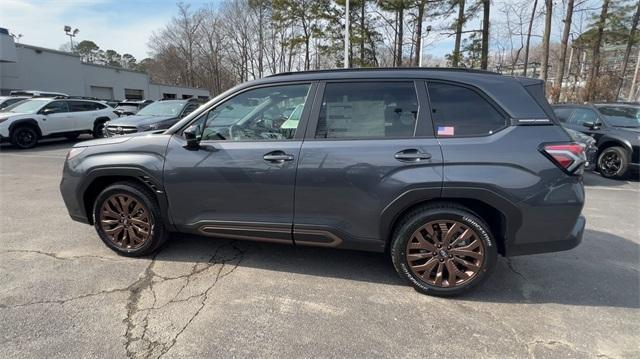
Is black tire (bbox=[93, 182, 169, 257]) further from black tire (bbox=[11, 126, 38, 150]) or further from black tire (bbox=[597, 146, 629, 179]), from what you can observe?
black tire (bbox=[11, 126, 38, 150])

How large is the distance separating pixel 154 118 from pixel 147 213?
6860mm

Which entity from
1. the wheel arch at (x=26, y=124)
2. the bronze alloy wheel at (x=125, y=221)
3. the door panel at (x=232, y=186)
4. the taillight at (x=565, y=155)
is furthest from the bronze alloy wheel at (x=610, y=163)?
the wheel arch at (x=26, y=124)

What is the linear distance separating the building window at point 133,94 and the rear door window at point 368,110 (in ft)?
138

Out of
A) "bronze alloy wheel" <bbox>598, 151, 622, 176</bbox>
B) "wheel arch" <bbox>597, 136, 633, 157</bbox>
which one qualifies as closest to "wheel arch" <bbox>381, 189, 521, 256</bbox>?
"wheel arch" <bbox>597, 136, 633, 157</bbox>

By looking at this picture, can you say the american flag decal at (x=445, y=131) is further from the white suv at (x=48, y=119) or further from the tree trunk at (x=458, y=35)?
the tree trunk at (x=458, y=35)

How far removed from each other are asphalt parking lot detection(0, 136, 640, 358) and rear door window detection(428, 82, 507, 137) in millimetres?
1413

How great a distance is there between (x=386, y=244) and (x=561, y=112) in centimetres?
863

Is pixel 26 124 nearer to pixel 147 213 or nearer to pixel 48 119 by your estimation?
pixel 48 119

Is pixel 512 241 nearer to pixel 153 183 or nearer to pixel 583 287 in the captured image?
pixel 583 287

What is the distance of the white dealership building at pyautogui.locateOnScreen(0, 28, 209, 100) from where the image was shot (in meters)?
26.0

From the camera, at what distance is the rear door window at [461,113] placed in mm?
2828

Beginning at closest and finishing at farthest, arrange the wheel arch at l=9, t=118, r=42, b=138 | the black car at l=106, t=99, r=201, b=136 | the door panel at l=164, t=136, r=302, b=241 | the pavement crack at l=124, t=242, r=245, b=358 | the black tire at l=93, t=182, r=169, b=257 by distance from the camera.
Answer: the pavement crack at l=124, t=242, r=245, b=358 < the door panel at l=164, t=136, r=302, b=241 < the black tire at l=93, t=182, r=169, b=257 < the black car at l=106, t=99, r=201, b=136 < the wheel arch at l=9, t=118, r=42, b=138

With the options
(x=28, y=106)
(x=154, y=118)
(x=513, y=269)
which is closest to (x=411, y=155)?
(x=513, y=269)

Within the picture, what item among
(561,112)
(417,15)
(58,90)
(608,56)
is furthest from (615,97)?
(58,90)
